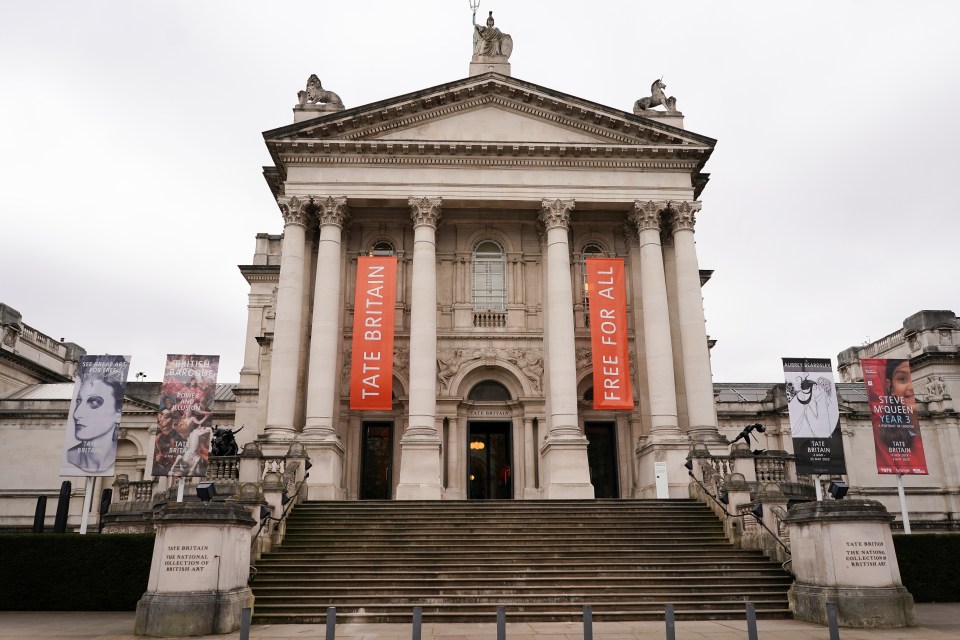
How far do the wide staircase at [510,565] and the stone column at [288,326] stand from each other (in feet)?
16.4

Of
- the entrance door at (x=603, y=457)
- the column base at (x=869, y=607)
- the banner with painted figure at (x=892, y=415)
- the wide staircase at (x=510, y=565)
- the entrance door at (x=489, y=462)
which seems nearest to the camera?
the column base at (x=869, y=607)

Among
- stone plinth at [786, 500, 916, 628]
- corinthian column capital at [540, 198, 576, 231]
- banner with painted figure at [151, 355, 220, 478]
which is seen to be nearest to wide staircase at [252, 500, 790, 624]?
stone plinth at [786, 500, 916, 628]

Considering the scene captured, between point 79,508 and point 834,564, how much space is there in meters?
36.2

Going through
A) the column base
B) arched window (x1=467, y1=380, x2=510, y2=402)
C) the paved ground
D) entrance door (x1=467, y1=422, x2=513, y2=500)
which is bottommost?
the paved ground

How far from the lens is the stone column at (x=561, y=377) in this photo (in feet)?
76.7

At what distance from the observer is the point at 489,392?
28.1m

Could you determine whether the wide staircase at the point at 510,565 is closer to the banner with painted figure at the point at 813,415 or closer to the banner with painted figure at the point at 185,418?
the banner with painted figure at the point at 813,415

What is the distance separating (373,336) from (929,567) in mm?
17335

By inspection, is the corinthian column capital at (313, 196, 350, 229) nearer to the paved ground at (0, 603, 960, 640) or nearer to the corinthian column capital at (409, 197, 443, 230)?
the corinthian column capital at (409, 197, 443, 230)

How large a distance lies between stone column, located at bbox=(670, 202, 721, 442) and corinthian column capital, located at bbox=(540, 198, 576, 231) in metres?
3.96

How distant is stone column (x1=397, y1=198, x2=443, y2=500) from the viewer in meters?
23.1

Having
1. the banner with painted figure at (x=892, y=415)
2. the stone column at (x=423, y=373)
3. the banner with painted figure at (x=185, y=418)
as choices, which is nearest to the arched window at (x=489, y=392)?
the stone column at (x=423, y=373)

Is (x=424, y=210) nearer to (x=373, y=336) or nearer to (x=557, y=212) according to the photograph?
(x=557, y=212)

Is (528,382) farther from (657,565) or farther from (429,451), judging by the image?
A: (657,565)
